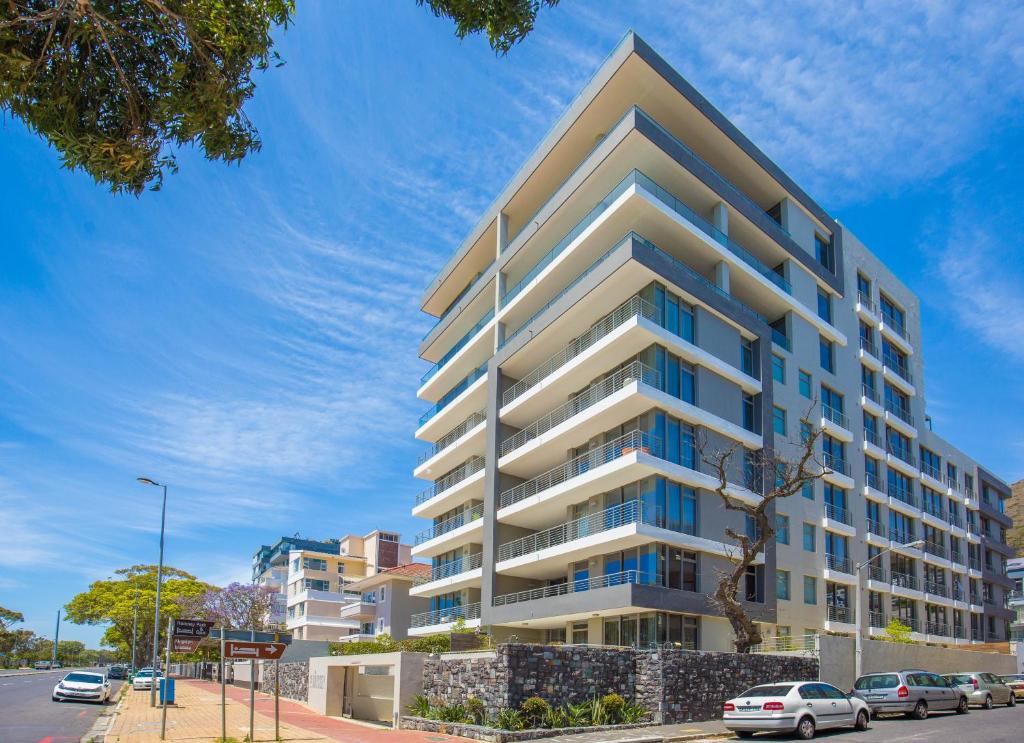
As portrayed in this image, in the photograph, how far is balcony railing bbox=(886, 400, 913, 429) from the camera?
49.2 m

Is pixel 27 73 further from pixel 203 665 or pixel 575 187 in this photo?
pixel 203 665

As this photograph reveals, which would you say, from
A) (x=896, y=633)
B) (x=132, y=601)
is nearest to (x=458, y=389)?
(x=896, y=633)

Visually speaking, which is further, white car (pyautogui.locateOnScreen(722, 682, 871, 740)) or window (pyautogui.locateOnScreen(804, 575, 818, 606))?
window (pyautogui.locateOnScreen(804, 575, 818, 606))

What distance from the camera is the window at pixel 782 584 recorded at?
117 feet

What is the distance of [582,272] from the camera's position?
37188 mm

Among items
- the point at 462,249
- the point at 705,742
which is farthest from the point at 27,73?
the point at 462,249

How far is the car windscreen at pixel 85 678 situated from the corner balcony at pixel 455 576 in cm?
1661

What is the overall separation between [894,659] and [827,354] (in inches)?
602

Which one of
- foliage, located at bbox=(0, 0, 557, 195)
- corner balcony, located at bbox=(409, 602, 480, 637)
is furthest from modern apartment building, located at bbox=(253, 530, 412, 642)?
foliage, located at bbox=(0, 0, 557, 195)

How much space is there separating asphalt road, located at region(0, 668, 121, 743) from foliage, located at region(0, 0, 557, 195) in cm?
1767

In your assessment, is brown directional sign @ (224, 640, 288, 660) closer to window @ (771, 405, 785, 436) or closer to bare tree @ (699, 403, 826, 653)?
bare tree @ (699, 403, 826, 653)

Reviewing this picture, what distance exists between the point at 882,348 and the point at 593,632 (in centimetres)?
2695

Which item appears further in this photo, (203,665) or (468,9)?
(203,665)

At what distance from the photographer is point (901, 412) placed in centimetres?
5075
